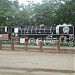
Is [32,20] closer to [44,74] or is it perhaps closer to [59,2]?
[59,2]

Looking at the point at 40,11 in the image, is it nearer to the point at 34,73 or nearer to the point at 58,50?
the point at 58,50

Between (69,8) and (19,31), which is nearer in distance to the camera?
(19,31)

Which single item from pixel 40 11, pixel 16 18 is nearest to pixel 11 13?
pixel 16 18

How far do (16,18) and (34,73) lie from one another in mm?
35681

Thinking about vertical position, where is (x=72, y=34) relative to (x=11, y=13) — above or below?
below

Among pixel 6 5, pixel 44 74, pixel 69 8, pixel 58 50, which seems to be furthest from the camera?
pixel 6 5

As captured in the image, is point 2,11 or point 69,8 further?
point 2,11

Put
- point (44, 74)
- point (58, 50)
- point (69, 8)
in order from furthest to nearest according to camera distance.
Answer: point (69, 8) < point (58, 50) < point (44, 74)

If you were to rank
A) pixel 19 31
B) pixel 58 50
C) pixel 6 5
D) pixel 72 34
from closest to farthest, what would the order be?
pixel 58 50, pixel 72 34, pixel 19 31, pixel 6 5

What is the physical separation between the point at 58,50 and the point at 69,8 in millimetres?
19482

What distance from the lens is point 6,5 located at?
49.0m

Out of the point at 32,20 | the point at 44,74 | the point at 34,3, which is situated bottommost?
the point at 44,74

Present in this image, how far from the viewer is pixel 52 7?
146ft

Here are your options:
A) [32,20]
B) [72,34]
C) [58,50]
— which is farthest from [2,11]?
[58,50]
